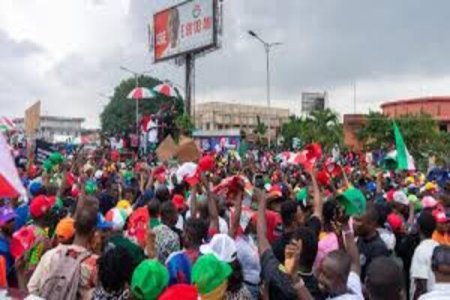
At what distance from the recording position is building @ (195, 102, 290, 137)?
119 meters

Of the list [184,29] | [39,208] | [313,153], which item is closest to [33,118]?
Result: [313,153]

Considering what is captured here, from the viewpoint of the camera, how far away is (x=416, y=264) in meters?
6.13

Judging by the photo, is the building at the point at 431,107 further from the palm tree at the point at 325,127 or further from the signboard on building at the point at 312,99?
the palm tree at the point at 325,127

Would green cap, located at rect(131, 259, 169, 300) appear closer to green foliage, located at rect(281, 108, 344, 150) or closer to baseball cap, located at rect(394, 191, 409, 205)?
baseball cap, located at rect(394, 191, 409, 205)

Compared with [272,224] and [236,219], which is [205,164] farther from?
[236,219]

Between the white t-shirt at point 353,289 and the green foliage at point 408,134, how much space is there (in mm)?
42523

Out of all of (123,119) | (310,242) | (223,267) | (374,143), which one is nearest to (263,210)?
(310,242)

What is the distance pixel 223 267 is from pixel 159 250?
2.23 meters

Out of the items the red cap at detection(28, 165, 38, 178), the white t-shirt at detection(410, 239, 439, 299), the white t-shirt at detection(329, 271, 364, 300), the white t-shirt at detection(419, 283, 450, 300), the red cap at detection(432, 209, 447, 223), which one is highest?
the red cap at detection(28, 165, 38, 178)

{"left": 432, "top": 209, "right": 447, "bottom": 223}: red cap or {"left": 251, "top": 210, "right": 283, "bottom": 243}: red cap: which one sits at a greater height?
{"left": 432, "top": 209, "right": 447, "bottom": 223}: red cap

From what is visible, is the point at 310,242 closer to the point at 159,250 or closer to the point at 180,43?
the point at 159,250

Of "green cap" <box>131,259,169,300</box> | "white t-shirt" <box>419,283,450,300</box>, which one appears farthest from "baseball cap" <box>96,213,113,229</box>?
"white t-shirt" <box>419,283,450,300</box>

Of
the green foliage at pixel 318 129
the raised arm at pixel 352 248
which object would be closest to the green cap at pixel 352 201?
the raised arm at pixel 352 248

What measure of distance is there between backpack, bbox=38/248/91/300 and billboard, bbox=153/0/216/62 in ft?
163
